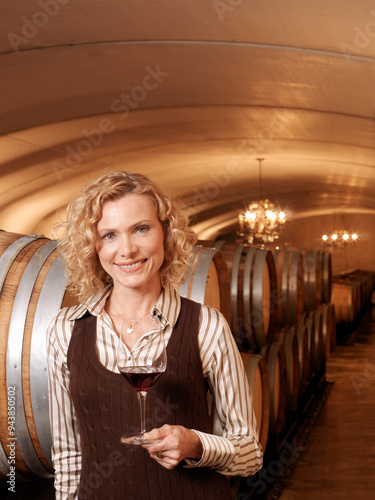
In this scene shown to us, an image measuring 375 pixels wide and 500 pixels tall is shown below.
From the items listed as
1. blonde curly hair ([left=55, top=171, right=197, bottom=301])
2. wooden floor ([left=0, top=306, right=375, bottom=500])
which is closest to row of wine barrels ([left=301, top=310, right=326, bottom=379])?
wooden floor ([left=0, top=306, right=375, bottom=500])

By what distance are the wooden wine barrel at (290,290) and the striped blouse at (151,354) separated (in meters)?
3.18

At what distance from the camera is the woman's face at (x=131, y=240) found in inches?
56.7

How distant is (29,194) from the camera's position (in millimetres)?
11031

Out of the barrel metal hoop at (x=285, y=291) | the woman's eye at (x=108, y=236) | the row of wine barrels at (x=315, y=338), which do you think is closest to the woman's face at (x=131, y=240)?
the woman's eye at (x=108, y=236)

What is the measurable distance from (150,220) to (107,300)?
28 cm

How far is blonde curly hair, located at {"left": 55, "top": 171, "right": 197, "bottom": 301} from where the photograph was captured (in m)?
1.47

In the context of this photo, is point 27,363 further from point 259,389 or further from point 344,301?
point 344,301

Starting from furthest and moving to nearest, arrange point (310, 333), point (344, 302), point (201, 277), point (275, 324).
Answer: point (344, 302) < point (310, 333) < point (275, 324) < point (201, 277)

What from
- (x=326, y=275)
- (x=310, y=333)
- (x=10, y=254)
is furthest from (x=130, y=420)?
(x=326, y=275)

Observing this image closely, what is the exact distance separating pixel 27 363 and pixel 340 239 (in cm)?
2370

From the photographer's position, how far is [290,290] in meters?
4.75

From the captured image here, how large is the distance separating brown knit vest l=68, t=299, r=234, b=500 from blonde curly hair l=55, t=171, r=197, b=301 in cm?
21

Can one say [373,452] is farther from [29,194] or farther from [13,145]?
[29,194]

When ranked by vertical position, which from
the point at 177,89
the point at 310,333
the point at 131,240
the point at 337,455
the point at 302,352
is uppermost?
the point at 177,89
